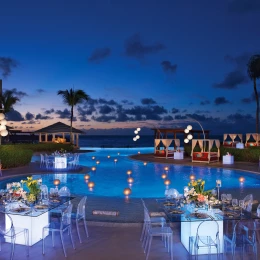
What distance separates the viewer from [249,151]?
20609mm

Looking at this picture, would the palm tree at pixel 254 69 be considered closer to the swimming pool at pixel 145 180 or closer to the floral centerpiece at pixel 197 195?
the swimming pool at pixel 145 180

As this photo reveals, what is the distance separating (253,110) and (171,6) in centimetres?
2350

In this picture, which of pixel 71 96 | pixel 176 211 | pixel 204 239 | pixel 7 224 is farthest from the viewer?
pixel 71 96

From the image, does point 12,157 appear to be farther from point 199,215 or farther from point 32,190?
point 199,215

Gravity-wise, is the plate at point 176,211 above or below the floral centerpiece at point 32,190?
below

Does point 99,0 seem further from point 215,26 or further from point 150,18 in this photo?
point 215,26

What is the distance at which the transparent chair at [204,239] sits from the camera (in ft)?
16.8

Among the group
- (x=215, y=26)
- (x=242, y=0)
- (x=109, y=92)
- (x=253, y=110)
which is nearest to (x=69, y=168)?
(x=242, y=0)

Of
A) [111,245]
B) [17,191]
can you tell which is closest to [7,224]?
[17,191]

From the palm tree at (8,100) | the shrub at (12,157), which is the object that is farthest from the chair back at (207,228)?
the palm tree at (8,100)

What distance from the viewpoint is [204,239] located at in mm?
5266

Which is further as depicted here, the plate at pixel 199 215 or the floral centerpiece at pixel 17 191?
the floral centerpiece at pixel 17 191

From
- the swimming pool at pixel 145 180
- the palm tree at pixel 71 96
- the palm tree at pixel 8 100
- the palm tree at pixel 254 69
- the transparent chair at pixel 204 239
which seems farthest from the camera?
the palm tree at pixel 71 96

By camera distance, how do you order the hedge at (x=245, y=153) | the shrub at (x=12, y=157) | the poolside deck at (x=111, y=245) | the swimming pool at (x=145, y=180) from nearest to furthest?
the poolside deck at (x=111, y=245), the swimming pool at (x=145, y=180), the shrub at (x=12, y=157), the hedge at (x=245, y=153)
